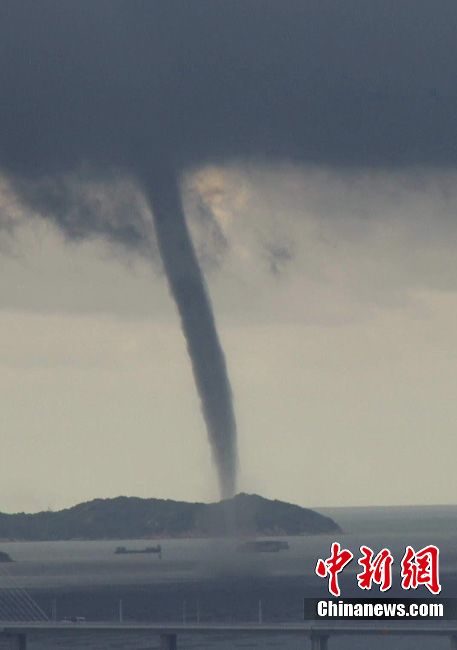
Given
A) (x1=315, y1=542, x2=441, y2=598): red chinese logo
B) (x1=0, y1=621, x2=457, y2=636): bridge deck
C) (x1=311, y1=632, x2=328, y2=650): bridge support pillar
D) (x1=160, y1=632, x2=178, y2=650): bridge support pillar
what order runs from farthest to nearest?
(x1=160, y1=632, x2=178, y2=650): bridge support pillar, (x1=311, y1=632, x2=328, y2=650): bridge support pillar, (x1=0, y1=621, x2=457, y2=636): bridge deck, (x1=315, y1=542, x2=441, y2=598): red chinese logo

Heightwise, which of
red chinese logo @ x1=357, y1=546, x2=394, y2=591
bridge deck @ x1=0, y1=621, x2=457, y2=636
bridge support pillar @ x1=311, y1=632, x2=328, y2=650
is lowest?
red chinese logo @ x1=357, y1=546, x2=394, y2=591

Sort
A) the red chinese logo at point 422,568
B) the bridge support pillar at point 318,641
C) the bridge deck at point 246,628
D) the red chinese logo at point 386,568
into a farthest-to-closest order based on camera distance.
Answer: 1. the bridge support pillar at point 318,641
2. the bridge deck at point 246,628
3. the red chinese logo at point 422,568
4. the red chinese logo at point 386,568

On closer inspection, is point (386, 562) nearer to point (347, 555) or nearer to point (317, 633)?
point (347, 555)

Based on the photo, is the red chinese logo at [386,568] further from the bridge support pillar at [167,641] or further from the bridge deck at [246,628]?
the bridge support pillar at [167,641]

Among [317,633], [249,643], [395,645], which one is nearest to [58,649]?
[249,643]

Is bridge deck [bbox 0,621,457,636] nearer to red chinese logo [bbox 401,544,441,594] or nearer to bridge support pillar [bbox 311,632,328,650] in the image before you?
bridge support pillar [bbox 311,632,328,650]

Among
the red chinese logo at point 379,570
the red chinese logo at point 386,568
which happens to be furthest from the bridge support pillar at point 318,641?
the red chinese logo at point 379,570

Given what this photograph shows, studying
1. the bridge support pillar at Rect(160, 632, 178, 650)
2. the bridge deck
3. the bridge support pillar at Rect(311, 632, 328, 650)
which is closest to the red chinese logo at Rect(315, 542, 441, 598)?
the bridge deck

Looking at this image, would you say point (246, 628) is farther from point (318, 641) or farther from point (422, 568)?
point (422, 568)

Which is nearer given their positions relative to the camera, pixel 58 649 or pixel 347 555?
pixel 347 555

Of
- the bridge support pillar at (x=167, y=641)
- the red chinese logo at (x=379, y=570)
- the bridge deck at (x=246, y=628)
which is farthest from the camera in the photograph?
the bridge support pillar at (x=167, y=641)

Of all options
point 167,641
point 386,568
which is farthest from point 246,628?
point 386,568
